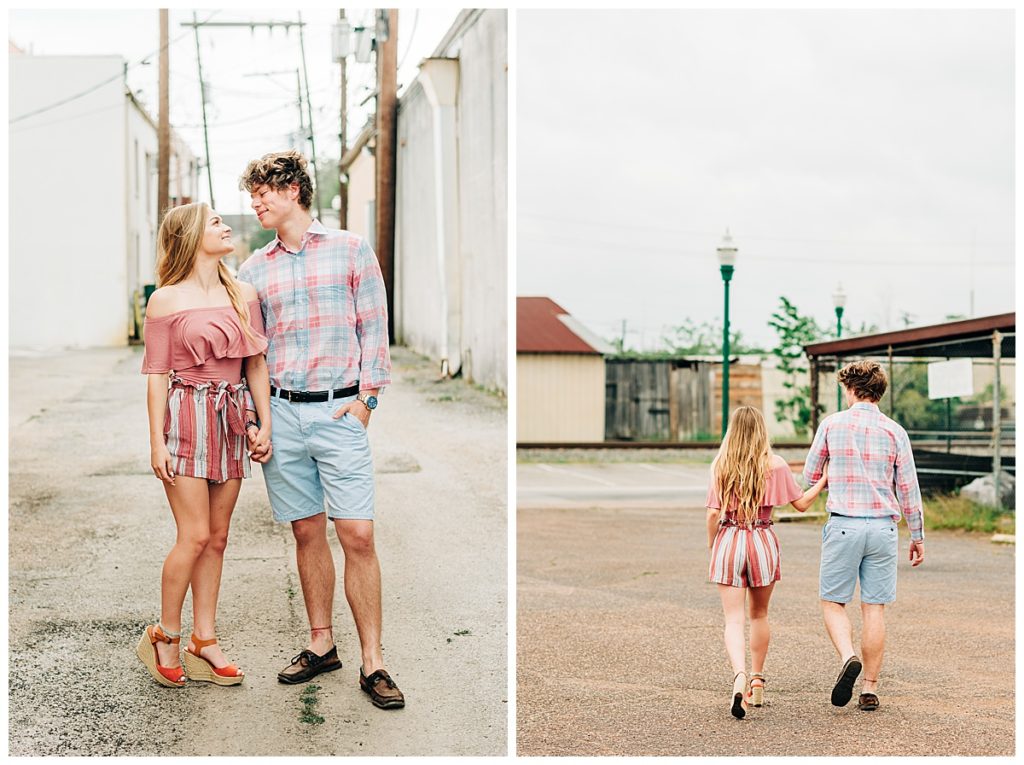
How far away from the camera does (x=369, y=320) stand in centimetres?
341

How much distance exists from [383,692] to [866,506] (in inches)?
70.8

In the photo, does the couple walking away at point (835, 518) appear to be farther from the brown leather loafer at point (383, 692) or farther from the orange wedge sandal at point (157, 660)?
the orange wedge sandal at point (157, 660)

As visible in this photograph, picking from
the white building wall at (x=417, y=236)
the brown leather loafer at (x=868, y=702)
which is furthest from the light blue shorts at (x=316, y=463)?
the white building wall at (x=417, y=236)

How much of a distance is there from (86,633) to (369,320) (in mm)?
1469

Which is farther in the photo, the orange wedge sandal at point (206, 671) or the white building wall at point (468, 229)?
the white building wall at point (468, 229)

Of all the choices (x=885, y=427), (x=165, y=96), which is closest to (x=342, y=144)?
(x=165, y=96)

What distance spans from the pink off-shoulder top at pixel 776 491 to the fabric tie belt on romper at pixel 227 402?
5.44 feet

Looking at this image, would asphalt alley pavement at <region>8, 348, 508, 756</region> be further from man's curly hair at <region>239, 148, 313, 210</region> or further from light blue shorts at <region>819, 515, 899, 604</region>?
man's curly hair at <region>239, 148, 313, 210</region>

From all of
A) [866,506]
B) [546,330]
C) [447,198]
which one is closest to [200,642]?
[866,506]

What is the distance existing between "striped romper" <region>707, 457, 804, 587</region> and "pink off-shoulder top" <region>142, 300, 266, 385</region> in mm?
1736

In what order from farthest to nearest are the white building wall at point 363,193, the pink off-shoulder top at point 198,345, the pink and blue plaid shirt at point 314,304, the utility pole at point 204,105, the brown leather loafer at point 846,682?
the white building wall at point 363,193, the utility pole at point 204,105, the brown leather loafer at point 846,682, the pink and blue plaid shirt at point 314,304, the pink off-shoulder top at point 198,345

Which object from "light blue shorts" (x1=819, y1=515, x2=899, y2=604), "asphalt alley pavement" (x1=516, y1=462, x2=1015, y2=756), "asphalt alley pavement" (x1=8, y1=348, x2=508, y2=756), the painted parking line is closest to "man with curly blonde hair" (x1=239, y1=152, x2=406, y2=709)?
"asphalt alley pavement" (x1=8, y1=348, x2=508, y2=756)

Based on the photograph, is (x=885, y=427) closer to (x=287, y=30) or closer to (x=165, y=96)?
(x=287, y=30)

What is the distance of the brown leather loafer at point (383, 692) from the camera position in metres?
3.47
